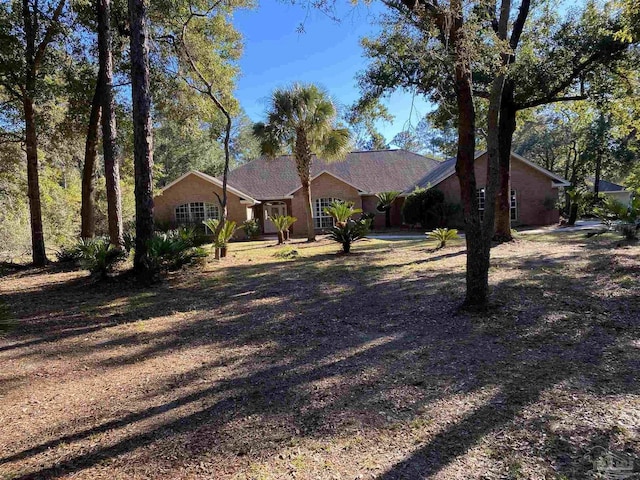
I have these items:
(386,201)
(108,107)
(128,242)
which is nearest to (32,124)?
(108,107)

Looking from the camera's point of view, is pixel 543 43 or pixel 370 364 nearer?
pixel 370 364

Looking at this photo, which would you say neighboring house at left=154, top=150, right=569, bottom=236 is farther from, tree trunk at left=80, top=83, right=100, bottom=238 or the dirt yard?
the dirt yard

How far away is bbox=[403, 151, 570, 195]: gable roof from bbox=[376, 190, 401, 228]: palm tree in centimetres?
116

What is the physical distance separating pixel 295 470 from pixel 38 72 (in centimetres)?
1608

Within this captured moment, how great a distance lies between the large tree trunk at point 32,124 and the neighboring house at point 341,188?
33.3 feet

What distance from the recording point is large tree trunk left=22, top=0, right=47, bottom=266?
1299 cm

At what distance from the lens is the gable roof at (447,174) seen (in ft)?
74.2

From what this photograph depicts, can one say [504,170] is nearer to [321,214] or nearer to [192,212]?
[321,214]

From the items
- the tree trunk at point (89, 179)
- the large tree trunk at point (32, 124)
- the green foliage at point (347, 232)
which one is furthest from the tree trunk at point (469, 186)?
the large tree trunk at point (32, 124)

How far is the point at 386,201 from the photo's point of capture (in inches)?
985

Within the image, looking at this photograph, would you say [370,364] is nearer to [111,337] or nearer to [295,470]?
[295,470]

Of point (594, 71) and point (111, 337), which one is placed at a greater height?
point (594, 71)

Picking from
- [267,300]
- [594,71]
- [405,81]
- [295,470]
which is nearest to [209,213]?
[405,81]

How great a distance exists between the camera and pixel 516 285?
7.58 m
